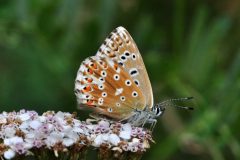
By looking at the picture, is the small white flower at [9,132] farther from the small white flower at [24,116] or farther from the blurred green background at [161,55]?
the blurred green background at [161,55]

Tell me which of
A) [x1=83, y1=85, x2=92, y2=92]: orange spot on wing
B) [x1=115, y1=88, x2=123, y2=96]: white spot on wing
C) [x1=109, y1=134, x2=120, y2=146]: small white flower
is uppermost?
[x1=83, y1=85, x2=92, y2=92]: orange spot on wing

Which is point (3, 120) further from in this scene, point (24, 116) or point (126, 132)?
point (126, 132)

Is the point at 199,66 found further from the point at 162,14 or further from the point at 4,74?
the point at 4,74

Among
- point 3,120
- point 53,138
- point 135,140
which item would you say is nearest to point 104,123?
point 135,140

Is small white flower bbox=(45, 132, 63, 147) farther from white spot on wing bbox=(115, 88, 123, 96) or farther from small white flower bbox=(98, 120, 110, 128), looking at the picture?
white spot on wing bbox=(115, 88, 123, 96)

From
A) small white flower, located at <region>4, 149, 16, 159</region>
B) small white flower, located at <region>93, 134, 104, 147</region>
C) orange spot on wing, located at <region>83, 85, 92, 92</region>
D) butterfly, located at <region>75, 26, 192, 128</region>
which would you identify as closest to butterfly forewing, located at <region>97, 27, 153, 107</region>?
butterfly, located at <region>75, 26, 192, 128</region>

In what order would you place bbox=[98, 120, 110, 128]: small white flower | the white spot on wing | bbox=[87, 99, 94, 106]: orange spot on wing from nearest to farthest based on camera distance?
bbox=[98, 120, 110, 128]: small white flower, bbox=[87, 99, 94, 106]: orange spot on wing, the white spot on wing

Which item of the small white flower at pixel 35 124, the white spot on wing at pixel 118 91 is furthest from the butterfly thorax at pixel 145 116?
the small white flower at pixel 35 124

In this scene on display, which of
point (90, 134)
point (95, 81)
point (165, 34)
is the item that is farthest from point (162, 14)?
point (90, 134)
